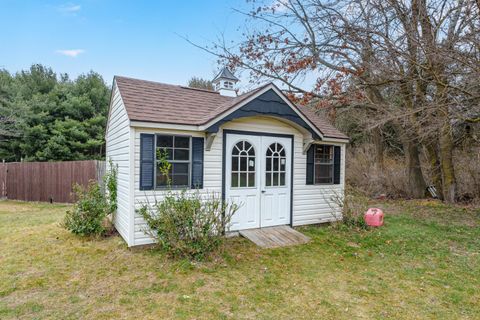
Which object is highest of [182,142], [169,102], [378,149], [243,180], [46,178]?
[169,102]

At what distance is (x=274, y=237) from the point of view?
5.84 meters

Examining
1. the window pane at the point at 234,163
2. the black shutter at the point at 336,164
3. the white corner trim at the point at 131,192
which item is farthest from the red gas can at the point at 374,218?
the white corner trim at the point at 131,192

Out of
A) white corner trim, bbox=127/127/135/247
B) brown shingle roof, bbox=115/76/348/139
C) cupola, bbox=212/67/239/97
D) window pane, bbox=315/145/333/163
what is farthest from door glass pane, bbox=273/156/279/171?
white corner trim, bbox=127/127/135/247

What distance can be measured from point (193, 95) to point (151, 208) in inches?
117

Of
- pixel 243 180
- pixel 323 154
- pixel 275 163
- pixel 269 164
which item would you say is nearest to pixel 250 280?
pixel 243 180

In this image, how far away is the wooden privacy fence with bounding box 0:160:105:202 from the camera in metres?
10.2

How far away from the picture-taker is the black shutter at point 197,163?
5430 millimetres

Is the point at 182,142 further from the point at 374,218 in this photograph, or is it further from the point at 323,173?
the point at 374,218

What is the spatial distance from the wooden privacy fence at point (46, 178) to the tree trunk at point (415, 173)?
40.6 feet

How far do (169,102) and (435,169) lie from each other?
10860 millimetres

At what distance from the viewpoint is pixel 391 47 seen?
6.24 meters

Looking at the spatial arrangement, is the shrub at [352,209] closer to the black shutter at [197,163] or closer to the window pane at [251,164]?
the window pane at [251,164]

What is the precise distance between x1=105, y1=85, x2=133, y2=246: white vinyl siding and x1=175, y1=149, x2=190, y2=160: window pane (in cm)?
86

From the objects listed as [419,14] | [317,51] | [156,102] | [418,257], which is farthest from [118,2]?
[418,257]
